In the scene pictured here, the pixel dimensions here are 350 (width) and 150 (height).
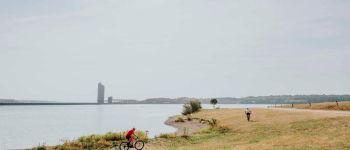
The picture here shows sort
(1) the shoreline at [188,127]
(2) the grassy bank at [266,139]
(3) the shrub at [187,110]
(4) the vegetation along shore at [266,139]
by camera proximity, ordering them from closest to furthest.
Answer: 1. (2) the grassy bank at [266,139]
2. (4) the vegetation along shore at [266,139]
3. (1) the shoreline at [188,127]
4. (3) the shrub at [187,110]

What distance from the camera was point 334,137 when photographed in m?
33.6

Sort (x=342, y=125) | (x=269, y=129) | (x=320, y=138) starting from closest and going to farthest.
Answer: (x=320, y=138)
(x=342, y=125)
(x=269, y=129)

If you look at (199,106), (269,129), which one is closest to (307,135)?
(269,129)

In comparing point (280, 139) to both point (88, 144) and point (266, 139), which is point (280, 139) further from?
point (88, 144)

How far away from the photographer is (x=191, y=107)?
151 metres

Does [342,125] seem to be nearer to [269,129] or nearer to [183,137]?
[269,129]

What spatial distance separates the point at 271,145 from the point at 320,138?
15.1ft

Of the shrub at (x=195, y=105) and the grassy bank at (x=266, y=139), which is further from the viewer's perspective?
the shrub at (x=195, y=105)

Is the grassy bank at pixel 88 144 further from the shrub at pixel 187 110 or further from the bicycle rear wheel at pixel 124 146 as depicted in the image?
the shrub at pixel 187 110

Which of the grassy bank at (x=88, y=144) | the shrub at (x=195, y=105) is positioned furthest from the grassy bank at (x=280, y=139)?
the shrub at (x=195, y=105)

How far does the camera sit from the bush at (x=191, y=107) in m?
149

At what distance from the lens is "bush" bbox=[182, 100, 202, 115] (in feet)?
488

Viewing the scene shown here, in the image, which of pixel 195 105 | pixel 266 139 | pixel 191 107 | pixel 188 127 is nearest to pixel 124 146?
pixel 266 139

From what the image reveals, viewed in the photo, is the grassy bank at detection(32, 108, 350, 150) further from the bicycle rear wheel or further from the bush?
the bush
